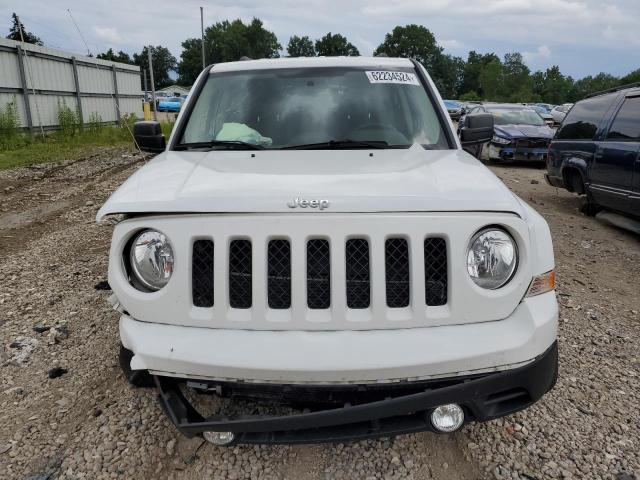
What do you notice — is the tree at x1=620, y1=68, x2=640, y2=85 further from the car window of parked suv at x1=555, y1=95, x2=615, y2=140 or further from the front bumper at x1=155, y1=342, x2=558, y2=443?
the front bumper at x1=155, y1=342, x2=558, y2=443

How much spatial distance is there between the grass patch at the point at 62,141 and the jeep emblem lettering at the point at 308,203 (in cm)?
831

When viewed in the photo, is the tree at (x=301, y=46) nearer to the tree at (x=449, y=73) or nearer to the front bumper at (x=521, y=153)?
the tree at (x=449, y=73)

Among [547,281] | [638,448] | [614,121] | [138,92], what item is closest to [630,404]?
[638,448]

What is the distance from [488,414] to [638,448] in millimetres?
1025

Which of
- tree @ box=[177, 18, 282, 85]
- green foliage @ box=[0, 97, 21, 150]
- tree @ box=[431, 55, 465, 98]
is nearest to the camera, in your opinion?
green foliage @ box=[0, 97, 21, 150]

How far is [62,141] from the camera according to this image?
1440 centimetres

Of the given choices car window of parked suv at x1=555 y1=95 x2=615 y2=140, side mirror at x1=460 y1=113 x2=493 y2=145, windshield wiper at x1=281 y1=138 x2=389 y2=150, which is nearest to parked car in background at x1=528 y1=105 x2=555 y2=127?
car window of parked suv at x1=555 y1=95 x2=615 y2=140

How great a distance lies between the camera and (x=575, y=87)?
8712cm

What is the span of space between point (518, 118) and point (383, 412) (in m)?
13.3

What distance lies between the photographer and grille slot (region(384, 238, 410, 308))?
6.32ft

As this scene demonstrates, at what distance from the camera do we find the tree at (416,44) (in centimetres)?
10150

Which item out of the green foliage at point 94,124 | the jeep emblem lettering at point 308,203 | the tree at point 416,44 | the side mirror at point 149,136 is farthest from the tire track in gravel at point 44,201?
the tree at point 416,44

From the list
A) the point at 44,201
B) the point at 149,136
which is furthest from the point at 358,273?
the point at 44,201

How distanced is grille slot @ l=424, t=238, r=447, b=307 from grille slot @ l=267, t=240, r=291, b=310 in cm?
53
